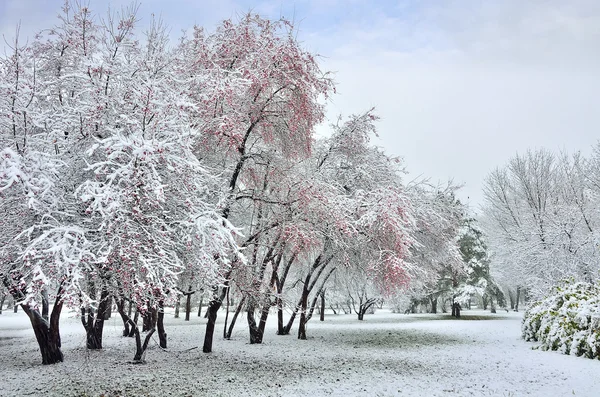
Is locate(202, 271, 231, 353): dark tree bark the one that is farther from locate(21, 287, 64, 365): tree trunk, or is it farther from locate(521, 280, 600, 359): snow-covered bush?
locate(521, 280, 600, 359): snow-covered bush

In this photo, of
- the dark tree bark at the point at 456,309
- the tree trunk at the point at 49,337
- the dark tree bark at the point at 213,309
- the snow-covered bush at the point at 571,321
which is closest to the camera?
the tree trunk at the point at 49,337

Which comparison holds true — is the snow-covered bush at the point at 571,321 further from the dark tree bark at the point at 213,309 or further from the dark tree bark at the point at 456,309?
the dark tree bark at the point at 456,309

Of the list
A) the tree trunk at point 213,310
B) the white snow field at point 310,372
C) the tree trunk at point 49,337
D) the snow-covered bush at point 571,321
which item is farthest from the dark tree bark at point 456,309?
the tree trunk at point 49,337

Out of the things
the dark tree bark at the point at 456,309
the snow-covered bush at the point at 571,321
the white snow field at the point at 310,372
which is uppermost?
the snow-covered bush at the point at 571,321

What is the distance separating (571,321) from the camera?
429 inches

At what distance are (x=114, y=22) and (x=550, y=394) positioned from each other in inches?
450

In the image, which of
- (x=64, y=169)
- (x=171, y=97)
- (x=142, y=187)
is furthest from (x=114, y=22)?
(x=142, y=187)

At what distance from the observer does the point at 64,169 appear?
714 cm

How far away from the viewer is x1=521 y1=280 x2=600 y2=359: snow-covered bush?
983cm

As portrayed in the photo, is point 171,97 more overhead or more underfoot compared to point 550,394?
more overhead

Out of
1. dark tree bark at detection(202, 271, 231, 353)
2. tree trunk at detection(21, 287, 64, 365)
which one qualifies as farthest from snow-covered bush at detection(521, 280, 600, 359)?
tree trunk at detection(21, 287, 64, 365)

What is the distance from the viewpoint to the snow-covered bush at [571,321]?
9828 millimetres

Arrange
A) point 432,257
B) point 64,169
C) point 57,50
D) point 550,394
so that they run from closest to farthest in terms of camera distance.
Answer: point 550,394, point 64,169, point 57,50, point 432,257

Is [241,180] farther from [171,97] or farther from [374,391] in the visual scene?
[374,391]
